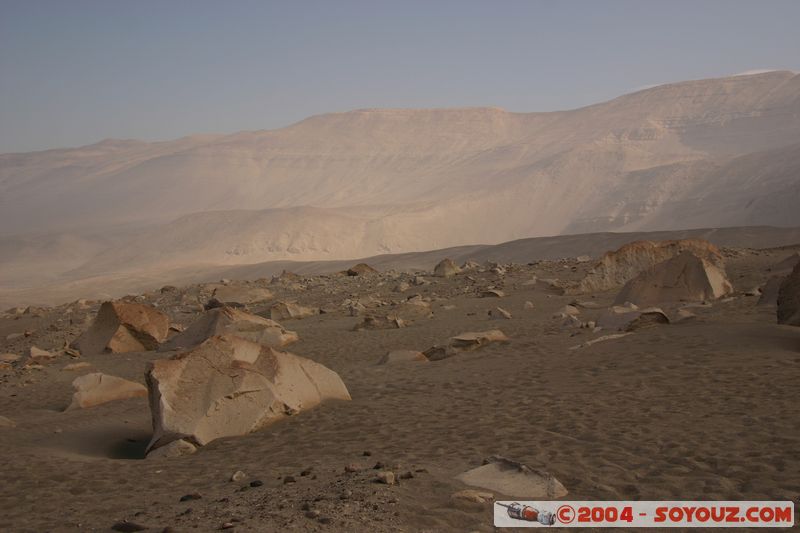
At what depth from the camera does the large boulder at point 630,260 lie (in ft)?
48.0

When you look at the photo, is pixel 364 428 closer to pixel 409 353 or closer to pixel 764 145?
pixel 409 353

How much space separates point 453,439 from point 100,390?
4563 millimetres

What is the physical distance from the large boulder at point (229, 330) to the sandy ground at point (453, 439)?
1.29 m

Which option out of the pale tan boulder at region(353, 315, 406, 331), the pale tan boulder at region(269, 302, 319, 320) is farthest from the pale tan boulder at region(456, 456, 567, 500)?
the pale tan boulder at region(269, 302, 319, 320)

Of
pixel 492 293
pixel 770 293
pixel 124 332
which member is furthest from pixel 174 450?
pixel 492 293

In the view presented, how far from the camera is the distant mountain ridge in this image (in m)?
64.6

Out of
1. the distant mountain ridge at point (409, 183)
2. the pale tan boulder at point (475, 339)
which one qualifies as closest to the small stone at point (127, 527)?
the pale tan boulder at point (475, 339)

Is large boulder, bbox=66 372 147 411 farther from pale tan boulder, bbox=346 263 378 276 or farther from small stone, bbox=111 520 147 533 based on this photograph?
pale tan boulder, bbox=346 263 378 276

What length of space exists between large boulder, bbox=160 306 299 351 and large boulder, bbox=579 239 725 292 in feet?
19.5

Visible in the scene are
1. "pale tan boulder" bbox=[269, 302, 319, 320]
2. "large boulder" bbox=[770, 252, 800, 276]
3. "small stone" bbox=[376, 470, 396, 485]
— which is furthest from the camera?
"pale tan boulder" bbox=[269, 302, 319, 320]

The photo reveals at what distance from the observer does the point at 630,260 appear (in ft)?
49.0

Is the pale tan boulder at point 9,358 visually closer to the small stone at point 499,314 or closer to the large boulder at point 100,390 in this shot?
the large boulder at point 100,390

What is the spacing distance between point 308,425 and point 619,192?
72.5 metres

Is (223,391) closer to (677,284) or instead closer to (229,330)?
(229,330)
